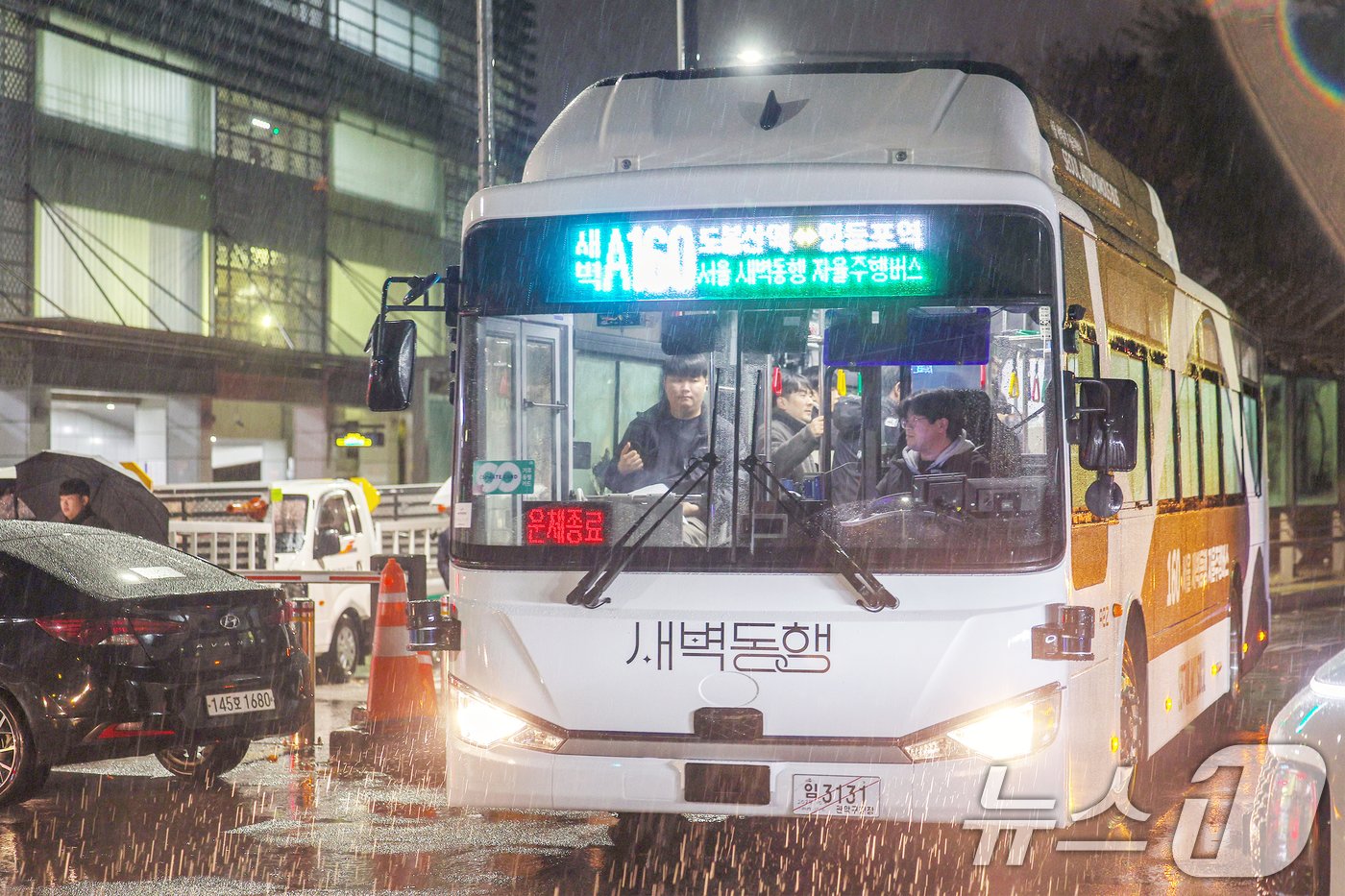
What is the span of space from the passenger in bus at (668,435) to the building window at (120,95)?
28.6 m

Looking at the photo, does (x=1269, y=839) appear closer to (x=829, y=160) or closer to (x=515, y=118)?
(x=829, y=160)

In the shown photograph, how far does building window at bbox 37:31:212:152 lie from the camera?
32469 millimetres

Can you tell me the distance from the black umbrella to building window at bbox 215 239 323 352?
22126mm

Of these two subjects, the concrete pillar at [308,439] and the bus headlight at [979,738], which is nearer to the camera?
the bus headlight at [979,738]

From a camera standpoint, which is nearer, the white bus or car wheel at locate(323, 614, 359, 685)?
the white bus

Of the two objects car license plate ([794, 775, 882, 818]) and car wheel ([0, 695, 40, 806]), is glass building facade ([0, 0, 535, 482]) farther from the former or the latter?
car license plate ([794, 775, 882, 818])

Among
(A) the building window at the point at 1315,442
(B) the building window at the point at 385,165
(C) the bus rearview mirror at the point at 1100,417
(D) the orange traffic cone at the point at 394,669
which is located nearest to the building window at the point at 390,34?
(B) the building window at the point at 385,165

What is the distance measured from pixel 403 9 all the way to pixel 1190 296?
36.8 m

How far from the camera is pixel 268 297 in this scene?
38.5 meters

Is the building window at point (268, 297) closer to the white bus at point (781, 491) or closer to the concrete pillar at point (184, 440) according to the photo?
the concrete pillar at point (184, 440)

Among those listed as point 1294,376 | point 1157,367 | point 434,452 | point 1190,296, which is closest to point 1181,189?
point 1294,376

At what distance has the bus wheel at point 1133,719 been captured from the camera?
7949 millimetres

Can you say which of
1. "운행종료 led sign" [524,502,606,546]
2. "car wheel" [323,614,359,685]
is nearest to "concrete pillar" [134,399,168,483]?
"car wheel" [323,614,359,685]

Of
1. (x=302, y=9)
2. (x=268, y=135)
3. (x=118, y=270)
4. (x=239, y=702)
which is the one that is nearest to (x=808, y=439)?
(x=239, y=702)
